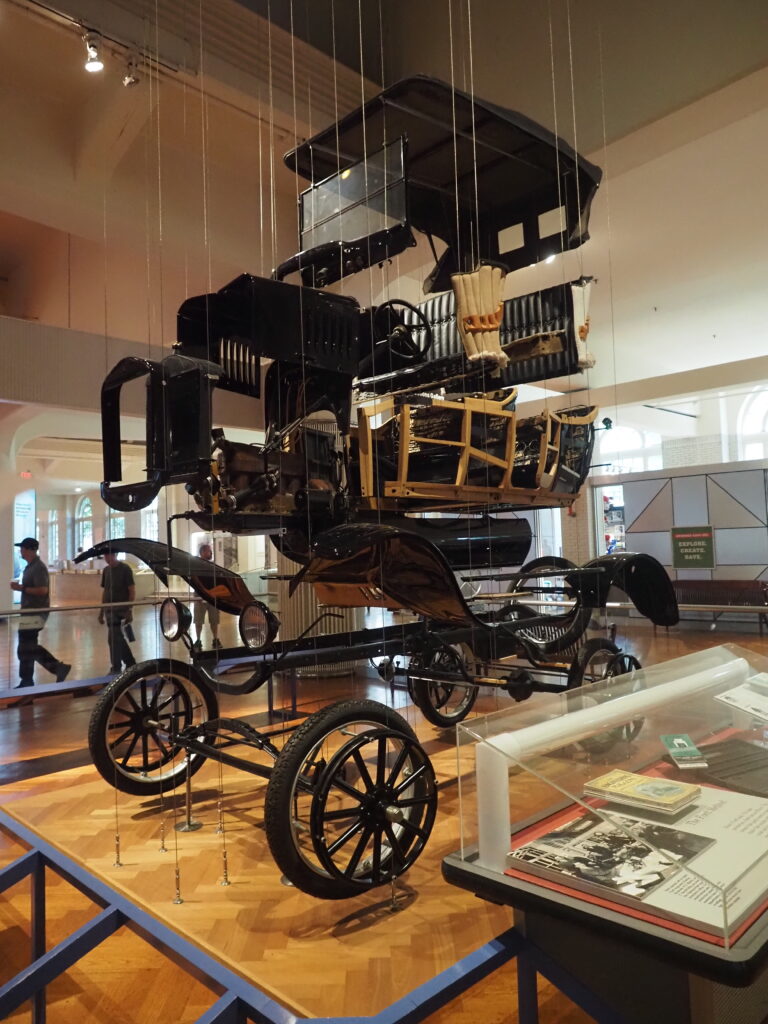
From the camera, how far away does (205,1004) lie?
2.12m

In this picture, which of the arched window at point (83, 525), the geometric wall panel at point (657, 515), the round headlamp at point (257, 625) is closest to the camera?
the round headlamp at point (257, 625)

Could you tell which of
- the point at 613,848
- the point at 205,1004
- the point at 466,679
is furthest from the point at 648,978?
the point at 466,679

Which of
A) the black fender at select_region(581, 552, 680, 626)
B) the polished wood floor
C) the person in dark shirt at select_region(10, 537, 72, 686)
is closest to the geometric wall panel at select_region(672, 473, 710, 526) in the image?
the black fender at select_region(581, 552, 680, 626)

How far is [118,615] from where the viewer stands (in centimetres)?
449

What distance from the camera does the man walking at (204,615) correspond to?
10.1ft

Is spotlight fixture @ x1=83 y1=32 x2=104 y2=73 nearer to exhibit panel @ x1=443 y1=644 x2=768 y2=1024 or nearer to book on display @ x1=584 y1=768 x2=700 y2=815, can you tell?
exhibit panel @ x1=443 y1=644 x2=768 y2=1024

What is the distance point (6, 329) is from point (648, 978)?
3.90 meters

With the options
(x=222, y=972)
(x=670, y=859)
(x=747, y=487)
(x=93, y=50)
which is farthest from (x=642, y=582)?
(x=93, y=50)

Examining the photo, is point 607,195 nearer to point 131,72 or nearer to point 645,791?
point 131,72

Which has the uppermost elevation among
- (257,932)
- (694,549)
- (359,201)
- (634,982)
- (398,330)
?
(359,201)

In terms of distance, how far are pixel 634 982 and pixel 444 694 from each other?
322 cm

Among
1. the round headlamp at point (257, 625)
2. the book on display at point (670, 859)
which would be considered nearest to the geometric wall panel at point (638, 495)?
the round headlamp at point (257, 625)

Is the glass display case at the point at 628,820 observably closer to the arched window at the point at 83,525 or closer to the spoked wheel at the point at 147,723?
the spoked wheel at the point at 147,723

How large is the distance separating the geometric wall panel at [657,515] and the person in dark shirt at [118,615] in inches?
126
